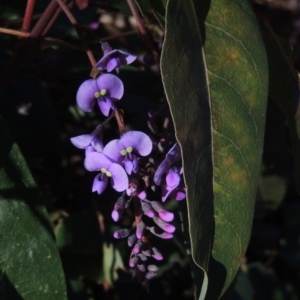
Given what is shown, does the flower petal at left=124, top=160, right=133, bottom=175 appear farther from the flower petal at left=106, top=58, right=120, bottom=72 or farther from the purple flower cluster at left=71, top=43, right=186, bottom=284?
the flower petal at left=106, top=58, right=120, bottom=72

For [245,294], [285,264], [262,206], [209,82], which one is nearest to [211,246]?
[209,82]

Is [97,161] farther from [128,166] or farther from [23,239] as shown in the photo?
[23,239]

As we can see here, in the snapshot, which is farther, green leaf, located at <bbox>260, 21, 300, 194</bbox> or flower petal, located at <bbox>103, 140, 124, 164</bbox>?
green leaf, located at <bbox>260, 21, 300, 194</bbox>

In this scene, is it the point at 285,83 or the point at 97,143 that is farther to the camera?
the point at 285,83

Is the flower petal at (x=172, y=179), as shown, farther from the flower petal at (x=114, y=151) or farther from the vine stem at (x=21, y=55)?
the vine stem at (x=21, y=55)

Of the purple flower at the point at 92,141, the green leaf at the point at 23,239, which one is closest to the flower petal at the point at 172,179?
the purple flower at the point at 92,141

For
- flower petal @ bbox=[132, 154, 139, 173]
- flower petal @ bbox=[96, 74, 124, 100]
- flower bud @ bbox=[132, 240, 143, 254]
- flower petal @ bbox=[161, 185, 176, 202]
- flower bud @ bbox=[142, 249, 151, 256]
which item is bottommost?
flower bud @ bbox=[142, 249, 151, 256]

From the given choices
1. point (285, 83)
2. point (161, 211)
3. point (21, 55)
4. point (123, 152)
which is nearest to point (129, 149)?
point (123, 152)

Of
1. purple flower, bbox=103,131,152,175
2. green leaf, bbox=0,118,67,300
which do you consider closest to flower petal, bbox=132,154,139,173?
purple flower, bbox=103,131,152,175
